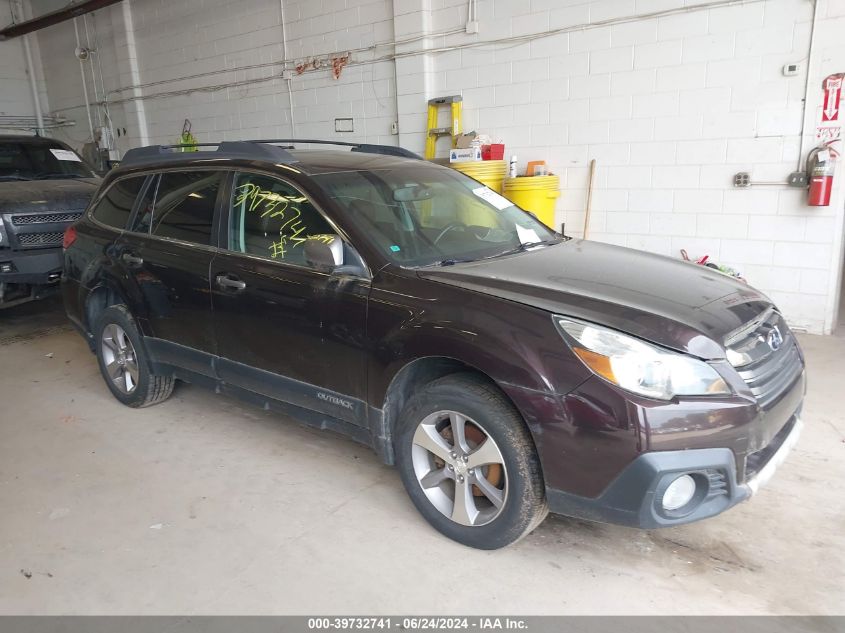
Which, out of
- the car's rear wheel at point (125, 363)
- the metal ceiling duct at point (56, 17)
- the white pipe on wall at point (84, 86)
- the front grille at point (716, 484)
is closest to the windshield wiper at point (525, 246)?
the front grille at point (716, 484)

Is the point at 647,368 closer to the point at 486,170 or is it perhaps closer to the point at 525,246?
the point at 525,246

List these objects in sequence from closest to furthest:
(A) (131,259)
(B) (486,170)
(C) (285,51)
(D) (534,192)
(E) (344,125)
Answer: (A) (131,259), (D) (534,192), (B) (486,170), (E) (344,125), (C) (285,51)

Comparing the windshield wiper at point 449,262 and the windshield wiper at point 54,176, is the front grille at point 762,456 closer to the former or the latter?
the windshield wiper at point 449,262

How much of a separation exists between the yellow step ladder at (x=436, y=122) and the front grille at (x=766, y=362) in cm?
490

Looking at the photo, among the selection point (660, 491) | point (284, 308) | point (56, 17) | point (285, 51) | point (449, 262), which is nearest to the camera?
point (660, 491)

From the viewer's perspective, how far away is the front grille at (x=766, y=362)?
86.7 inches

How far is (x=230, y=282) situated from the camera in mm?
3166

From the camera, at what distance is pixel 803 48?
493 cm

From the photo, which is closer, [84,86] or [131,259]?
[131,259]

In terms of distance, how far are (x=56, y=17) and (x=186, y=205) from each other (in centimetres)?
1021

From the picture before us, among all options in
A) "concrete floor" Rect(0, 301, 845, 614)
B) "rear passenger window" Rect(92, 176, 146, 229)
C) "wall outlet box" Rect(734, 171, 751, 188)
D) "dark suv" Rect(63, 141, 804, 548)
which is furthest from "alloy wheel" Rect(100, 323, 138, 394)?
"wall outlet box" Rect(734, 171, 751, 188)

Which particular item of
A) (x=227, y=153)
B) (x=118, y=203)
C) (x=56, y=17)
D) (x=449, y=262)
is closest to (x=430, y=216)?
(x=449, y=262)

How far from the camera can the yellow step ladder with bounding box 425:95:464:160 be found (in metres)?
6.85

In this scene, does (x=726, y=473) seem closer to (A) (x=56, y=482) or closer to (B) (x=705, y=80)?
(A) (x=56, y=482)
